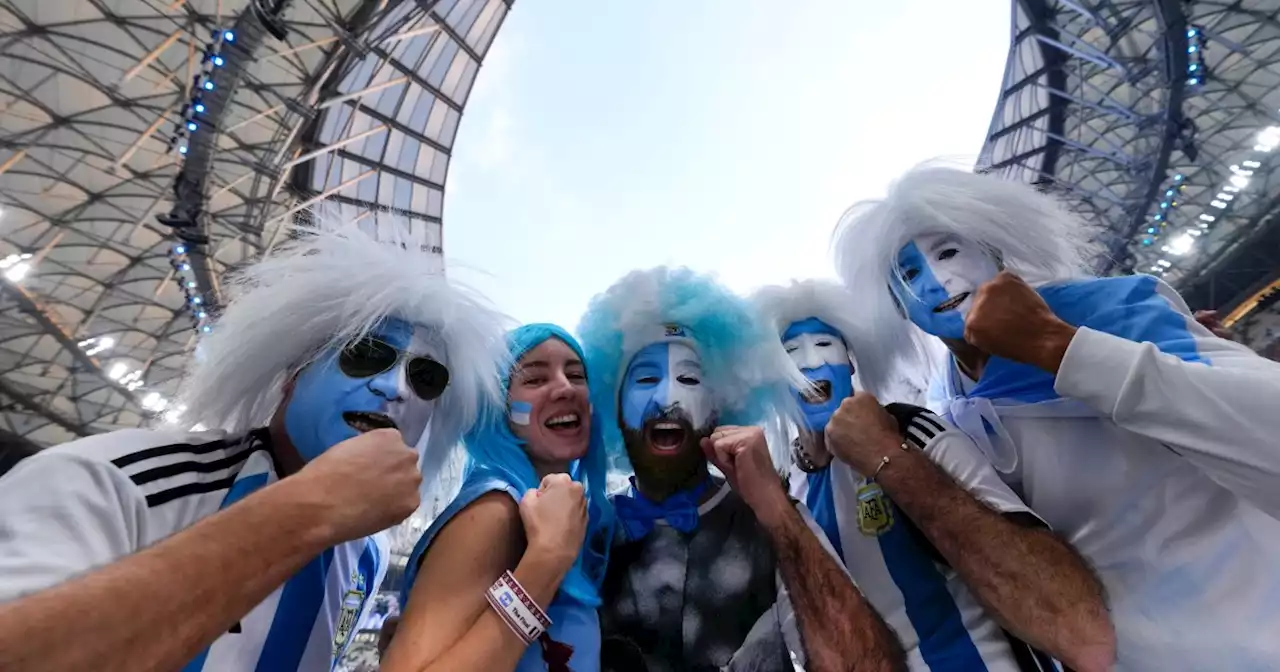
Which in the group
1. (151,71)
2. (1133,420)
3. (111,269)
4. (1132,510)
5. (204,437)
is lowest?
(111,269)

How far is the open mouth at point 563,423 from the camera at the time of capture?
8.33ft

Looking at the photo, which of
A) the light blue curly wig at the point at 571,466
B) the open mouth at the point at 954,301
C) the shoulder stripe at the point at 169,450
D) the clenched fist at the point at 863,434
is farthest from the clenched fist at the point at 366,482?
the open mouth at the point at 954,301

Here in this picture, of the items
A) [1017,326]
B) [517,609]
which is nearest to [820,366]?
[1017,326]

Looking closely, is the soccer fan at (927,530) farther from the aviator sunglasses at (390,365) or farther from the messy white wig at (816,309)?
the aviator sunglasses at (390,365)

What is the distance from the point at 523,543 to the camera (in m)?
2.03

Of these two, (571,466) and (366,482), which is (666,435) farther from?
(366,482)

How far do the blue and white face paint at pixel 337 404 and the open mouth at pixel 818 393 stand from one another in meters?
1.55

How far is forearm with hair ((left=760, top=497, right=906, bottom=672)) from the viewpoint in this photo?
6.58 ft

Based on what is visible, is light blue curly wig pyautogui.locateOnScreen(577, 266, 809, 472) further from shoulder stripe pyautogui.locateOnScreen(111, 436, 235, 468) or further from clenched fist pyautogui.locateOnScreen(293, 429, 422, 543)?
shoulder stripe pyautogui.locateOnScreen(111, 436, 235, 468)

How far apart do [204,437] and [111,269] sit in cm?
2009

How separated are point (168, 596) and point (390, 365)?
1.00 meters

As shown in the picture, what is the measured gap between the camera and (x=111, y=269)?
17.1 meters

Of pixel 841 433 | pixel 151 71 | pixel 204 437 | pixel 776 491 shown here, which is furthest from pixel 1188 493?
pixel 151 71

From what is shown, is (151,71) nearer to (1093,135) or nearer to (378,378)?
(378,378)
